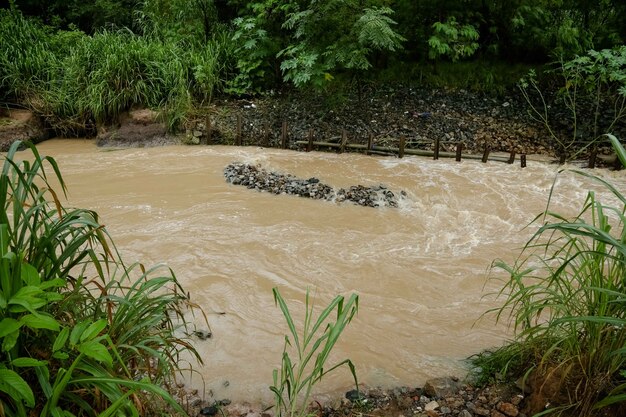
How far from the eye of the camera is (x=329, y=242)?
200 inches

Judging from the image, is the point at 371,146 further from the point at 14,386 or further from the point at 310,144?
the point at 14,386

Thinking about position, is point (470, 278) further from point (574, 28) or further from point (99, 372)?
point (574, 28)

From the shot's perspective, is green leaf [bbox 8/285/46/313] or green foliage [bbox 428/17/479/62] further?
green foliage [bbox 428/17/479/62]

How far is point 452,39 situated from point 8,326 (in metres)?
9.24

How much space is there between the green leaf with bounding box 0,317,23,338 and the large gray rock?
2.14 m

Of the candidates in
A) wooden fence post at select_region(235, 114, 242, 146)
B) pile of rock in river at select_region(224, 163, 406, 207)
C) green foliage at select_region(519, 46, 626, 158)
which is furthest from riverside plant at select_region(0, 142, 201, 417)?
green foliage at select_region(519, 46, 626, 158)

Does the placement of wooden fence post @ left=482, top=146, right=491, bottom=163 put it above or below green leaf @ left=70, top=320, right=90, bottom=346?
above

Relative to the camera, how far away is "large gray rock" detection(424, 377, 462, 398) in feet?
8.53

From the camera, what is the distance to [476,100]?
9.40 metres

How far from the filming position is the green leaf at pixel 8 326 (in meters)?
1.31

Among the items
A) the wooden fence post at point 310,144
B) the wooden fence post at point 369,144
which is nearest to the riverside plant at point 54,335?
the wooden fence post at point 310,144

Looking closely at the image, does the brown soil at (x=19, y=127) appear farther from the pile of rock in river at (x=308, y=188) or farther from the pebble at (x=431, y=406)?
the pebble at (x=431, y=406)

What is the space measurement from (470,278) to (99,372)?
11.9ft

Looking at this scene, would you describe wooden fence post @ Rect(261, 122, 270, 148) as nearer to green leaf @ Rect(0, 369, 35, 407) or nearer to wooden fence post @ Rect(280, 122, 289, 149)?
wooden fence post @ Rect(280, 122, 289, 149)
